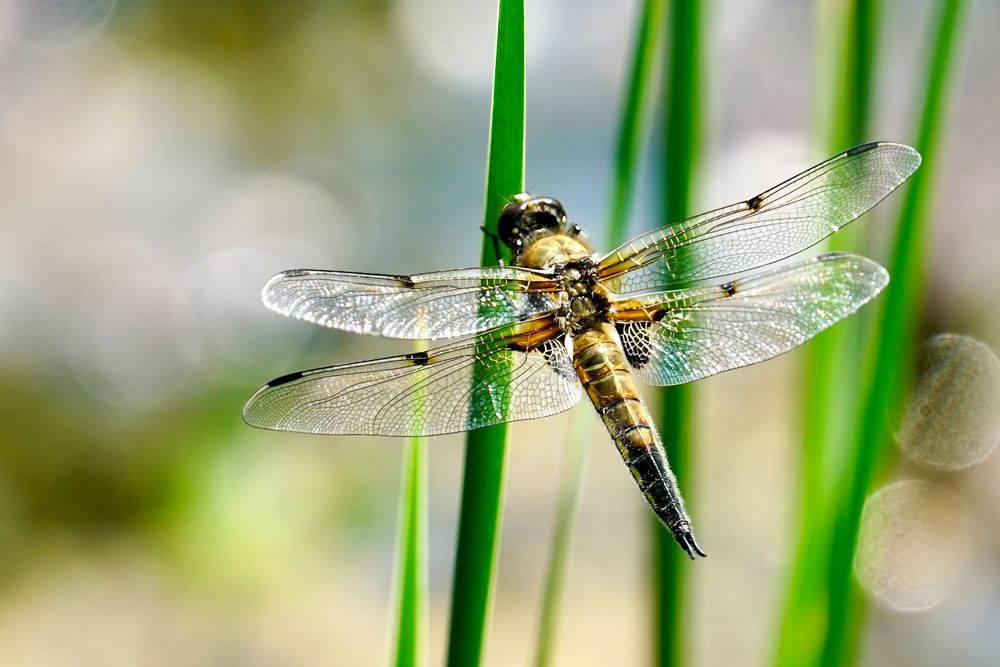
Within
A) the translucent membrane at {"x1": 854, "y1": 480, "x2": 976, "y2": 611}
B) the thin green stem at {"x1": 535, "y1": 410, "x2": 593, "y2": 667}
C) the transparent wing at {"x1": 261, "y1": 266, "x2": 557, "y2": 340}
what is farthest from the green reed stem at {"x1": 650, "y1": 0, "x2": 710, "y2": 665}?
the translucent membrane at {"x1": 854, "y1": 480, "x2": 976, "y2": 611}

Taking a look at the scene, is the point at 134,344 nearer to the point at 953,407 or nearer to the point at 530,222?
the point at 530,222

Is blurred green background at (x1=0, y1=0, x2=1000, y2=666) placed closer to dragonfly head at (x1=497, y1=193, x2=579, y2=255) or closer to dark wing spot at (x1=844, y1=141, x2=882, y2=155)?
dragonfly head at (x1=497, y1=193, x2=579, y2=255)

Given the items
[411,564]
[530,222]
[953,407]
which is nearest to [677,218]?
[530,222]

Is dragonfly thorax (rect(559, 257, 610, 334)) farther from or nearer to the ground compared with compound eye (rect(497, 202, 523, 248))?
nearer to the ground

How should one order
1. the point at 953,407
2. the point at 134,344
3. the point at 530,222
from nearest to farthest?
the point at 530,222 → the point at 953,407 → the point at 134,344

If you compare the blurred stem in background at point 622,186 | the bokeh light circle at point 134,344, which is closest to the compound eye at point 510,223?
the blurred stem in background at point 622,186

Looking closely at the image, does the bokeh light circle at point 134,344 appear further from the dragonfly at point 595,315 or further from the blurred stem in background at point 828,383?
the blurred stem in background at point 828,383
